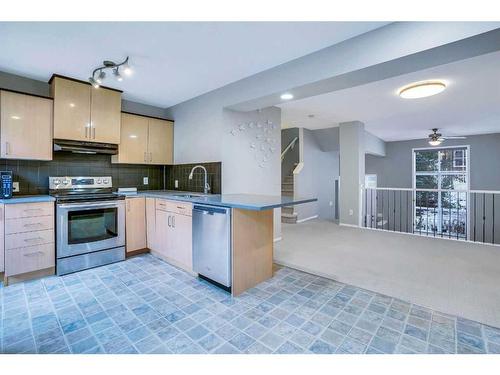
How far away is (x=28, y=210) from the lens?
2.68 metres

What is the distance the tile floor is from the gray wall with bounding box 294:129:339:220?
12.8ft

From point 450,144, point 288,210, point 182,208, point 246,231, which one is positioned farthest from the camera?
point 450,144

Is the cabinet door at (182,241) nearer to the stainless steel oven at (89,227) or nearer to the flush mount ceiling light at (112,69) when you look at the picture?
the stainless steel oven at (89,227)

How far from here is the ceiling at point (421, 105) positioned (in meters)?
3.11

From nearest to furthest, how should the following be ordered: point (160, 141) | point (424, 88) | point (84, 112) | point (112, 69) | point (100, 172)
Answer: point (112, 69), point (84, 112), point (424, 88), point (100, 172), point (160, 141)

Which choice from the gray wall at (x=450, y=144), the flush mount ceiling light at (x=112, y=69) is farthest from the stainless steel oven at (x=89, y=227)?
the gray wall at (x=450, y=144)

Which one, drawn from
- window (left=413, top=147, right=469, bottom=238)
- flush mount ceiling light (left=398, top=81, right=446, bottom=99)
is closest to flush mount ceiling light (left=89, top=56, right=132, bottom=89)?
flush mount ceiling light (left=398, top=81, right=446, bottom=99)

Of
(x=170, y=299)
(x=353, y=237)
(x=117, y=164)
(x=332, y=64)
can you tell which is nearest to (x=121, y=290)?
(x=170, y=299)

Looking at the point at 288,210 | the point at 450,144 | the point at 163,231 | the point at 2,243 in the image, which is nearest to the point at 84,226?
the point at 2,243

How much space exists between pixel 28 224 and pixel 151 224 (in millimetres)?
1307

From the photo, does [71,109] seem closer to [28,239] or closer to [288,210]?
[28,239]

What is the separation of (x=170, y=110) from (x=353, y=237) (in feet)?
13.3

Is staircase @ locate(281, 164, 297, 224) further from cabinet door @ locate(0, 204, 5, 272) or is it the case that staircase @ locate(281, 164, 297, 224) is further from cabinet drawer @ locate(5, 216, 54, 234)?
cabinet door @ locate(0, 204, 5, 272)
